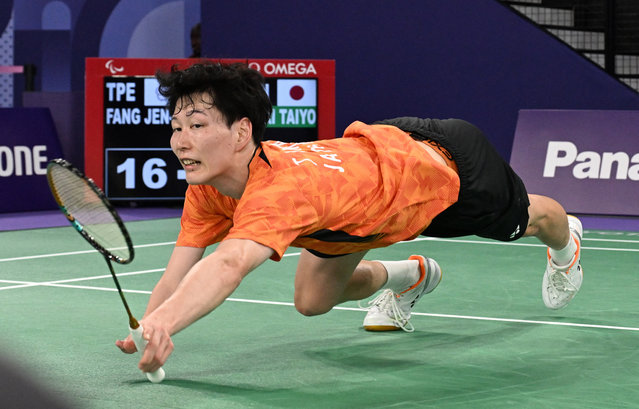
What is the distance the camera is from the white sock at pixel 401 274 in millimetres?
4086

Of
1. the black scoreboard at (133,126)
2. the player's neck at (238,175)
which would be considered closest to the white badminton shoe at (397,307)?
the player's neck at (238,175)

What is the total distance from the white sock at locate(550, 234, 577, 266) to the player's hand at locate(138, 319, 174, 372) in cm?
241

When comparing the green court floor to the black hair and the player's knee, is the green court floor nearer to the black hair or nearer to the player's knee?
the player's knee

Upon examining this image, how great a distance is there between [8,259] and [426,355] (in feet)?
11.5

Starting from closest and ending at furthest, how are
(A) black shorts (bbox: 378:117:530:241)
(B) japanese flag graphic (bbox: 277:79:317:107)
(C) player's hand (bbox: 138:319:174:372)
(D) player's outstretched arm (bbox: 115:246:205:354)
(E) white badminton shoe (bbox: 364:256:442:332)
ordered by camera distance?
(C) player's hand (bbox: 138:319:174:372)
(D) player's outstretched arm (bbox: 115:246:205:354)
(A) black shorts (bbox: 378:117:530:241)
(E) white badminton shoe (bbox: 364:256:442:332)
(B) japanese flag graphic (bbox: 277:79:317:107)

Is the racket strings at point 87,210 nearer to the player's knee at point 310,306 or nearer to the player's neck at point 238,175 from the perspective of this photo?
the player's neck at point 238,175

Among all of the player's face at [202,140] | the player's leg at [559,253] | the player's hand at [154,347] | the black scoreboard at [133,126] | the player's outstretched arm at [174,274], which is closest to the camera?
the player's hand at [154,347]

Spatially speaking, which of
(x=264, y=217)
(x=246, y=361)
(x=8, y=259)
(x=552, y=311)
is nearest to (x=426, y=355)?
(x=246, y=361)

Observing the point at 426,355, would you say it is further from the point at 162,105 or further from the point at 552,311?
the point at 162,105

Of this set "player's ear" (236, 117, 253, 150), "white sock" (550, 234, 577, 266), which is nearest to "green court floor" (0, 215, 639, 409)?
"white sock" (550, 234, 577, 266)

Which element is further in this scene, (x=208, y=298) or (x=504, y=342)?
(x=504, y=342)

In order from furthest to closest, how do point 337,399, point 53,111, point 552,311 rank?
point 53,111, point 552,311, point 337,399

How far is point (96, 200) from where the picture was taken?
2436 millimetres

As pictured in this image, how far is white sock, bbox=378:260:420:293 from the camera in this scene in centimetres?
409
